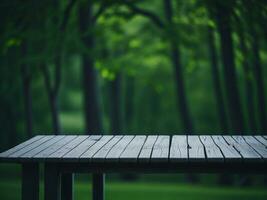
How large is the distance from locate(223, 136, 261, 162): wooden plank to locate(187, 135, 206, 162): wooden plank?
344mm

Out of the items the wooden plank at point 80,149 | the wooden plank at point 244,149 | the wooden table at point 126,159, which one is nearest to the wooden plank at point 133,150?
the wooden table at point 126,159

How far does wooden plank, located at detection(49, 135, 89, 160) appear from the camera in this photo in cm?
541

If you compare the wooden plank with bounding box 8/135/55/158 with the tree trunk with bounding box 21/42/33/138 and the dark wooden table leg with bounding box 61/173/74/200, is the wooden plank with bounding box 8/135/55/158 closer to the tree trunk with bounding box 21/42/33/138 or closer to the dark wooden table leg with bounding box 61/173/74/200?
the dark wooden table leg with bounding box 61/173/74/200

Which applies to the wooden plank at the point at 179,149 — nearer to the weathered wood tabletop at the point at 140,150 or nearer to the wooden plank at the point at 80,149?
the weathered wood tabletop at the point at 140,150

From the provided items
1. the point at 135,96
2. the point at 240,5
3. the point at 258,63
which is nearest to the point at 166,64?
the point at 135,96

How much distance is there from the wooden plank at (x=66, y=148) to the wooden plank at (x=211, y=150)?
1.34 m

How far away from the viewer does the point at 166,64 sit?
78.1 feet

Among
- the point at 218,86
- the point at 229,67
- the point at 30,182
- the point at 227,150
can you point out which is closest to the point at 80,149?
the point at 30,182

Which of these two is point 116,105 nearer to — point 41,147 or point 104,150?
point 41,147

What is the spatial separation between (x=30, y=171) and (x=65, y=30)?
1007 cm

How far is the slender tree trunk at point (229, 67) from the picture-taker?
1333 centimetres

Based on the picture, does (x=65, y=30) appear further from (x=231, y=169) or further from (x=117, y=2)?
(x=231, y=169)

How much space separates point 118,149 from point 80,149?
379mm

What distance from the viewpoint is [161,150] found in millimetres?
5816
